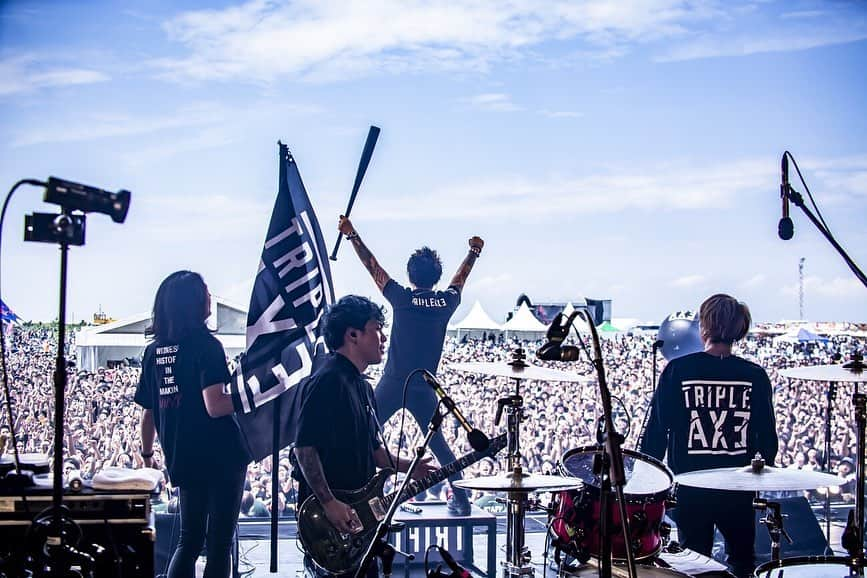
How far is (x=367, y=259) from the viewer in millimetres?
4133

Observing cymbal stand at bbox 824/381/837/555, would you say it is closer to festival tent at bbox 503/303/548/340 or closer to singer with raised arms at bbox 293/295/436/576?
festival tent at bbox 503/303/548/340

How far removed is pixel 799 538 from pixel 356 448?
2660 mm

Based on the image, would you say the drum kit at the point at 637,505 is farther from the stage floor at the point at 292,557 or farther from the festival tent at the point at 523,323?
the festival tent at the point at 523,323

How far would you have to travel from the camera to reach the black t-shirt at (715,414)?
3.61m

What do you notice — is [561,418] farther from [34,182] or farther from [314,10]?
[34,182]

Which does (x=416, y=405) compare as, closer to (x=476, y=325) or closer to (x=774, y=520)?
(x=476, y=325)

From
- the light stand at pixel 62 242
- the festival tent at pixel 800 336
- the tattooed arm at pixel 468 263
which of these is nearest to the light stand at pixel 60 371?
the light stand at pixel 62 242

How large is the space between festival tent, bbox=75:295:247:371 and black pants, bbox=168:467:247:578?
75 cm

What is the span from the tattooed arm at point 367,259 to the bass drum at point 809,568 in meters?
2.00

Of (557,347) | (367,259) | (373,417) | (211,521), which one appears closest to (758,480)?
(557,347)

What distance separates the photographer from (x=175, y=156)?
4.41m

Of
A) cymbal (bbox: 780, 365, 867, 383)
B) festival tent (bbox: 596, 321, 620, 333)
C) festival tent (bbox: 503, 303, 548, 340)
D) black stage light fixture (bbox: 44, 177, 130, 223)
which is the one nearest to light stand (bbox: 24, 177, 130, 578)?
black stage light fixture (bbox: 44, 177, 130, 223)

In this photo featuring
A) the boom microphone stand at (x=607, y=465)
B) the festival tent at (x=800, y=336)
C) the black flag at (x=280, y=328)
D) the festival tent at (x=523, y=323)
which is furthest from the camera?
the festival tent at (x=800, y=336)

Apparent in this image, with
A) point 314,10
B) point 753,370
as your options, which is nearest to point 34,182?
point 314,10
